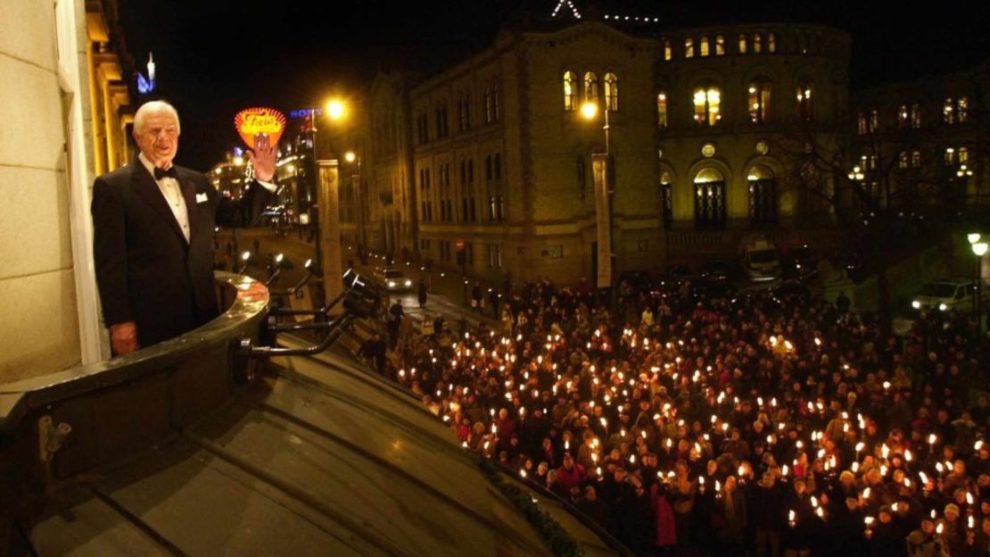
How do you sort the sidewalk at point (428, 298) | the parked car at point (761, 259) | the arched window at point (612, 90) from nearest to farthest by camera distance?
the sidewalk at point (428, 298), the parked car at point (761, 259), the arched window at point (612, 90)

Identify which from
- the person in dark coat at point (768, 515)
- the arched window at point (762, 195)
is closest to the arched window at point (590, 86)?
the arched window at point (762, 195)

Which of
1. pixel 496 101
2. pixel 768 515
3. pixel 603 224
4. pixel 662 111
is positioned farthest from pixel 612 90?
pixel 768 515

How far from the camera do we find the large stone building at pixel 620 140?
160 ft

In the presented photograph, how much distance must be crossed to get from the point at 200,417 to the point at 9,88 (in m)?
1.66

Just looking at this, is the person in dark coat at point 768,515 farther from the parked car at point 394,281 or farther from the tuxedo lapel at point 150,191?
the parked car at point 394,281

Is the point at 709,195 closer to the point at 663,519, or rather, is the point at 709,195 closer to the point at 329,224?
the point at 329,224

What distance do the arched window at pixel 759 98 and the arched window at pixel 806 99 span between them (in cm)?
214

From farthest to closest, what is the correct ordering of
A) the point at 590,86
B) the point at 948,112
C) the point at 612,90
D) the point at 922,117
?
1. the point at 922,117
2. the point at 948,112
3. the point at 612,90
4. the point at 590,86

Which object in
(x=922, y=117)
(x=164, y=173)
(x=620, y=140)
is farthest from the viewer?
(x=922, y=117)

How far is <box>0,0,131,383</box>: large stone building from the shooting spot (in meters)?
3.81

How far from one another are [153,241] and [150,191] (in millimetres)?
227

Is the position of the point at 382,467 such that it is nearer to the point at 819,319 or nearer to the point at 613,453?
the point at 613,453

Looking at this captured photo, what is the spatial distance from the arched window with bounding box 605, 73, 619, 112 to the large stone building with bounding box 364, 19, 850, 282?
0.09m

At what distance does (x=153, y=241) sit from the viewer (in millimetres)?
4066
